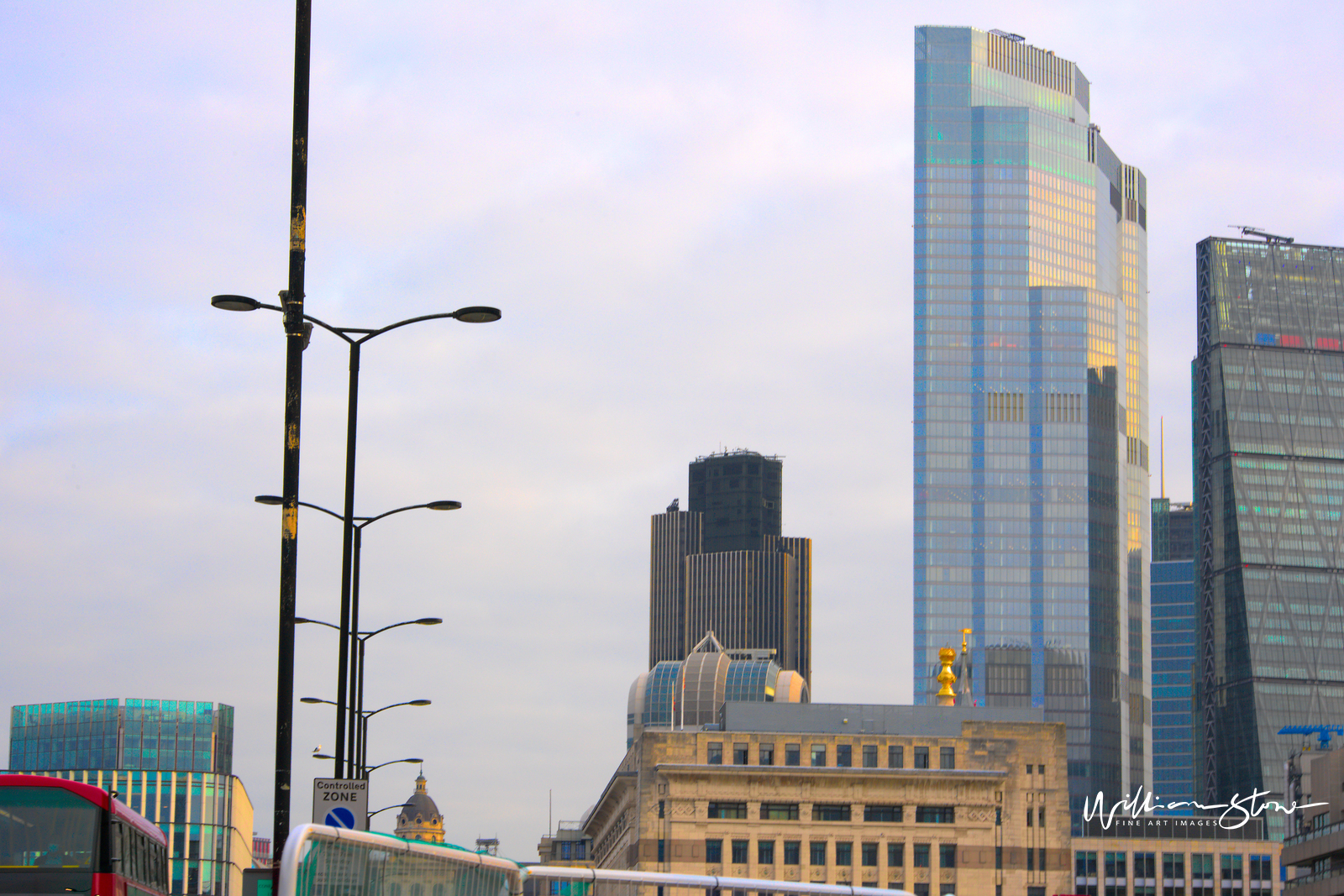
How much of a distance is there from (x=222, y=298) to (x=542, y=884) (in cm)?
950

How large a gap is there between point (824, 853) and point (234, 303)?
10427 cm

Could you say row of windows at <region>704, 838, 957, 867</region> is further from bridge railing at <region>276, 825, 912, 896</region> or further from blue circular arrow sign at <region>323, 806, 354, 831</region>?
bridge railing at <region>276, 825, 912, 896</region>

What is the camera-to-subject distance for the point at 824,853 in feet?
406

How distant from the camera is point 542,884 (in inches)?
734

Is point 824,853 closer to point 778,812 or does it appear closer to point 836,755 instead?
point 778,812

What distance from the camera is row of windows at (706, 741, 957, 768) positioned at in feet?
414

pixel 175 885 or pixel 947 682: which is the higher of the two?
pixel 947 682

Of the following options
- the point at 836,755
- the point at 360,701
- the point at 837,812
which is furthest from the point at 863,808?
the point at 360,701

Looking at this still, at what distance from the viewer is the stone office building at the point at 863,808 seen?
12262 cm

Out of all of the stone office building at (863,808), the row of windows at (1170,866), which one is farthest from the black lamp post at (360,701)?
the row of windows at (1170,866)

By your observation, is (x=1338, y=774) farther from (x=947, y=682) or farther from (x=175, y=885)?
(x=175, y=885)

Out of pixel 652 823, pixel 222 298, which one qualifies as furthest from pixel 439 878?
pixel 652 823

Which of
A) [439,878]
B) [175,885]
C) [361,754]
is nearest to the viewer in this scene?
[439,878]

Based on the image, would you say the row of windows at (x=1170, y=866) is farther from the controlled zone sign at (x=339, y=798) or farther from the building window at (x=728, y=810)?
the controlled zone sign at (x=339, y=798)
